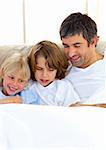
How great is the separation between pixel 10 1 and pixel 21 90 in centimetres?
230

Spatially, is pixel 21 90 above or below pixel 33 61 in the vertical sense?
below

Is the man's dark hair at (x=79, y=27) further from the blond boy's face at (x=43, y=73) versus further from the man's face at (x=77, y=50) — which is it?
the blond boy's face at (x=43, y=73)

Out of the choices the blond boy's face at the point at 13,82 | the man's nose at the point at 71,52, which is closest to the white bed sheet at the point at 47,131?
the blond boy's face at the point at 13,82

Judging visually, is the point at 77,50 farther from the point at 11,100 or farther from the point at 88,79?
the point at 11,100

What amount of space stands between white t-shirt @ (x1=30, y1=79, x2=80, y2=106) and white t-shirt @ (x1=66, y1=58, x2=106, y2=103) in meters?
0.04

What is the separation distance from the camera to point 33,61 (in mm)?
1583

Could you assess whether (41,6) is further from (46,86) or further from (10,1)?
(46,86)

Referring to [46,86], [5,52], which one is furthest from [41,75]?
[5,52]

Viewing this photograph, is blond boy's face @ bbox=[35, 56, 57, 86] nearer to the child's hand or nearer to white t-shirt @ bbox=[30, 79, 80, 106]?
white t-shirt @ bbox=[30, 79, 80, 106]

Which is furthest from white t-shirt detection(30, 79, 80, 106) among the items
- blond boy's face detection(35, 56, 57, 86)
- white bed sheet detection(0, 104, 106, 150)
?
white bed sheet detection(0, 104, 106, 150)

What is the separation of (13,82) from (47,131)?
0.53m

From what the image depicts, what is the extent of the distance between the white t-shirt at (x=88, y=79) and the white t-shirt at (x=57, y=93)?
4cm

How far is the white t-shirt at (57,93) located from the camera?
5.17 feet

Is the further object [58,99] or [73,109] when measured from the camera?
[58,99]
